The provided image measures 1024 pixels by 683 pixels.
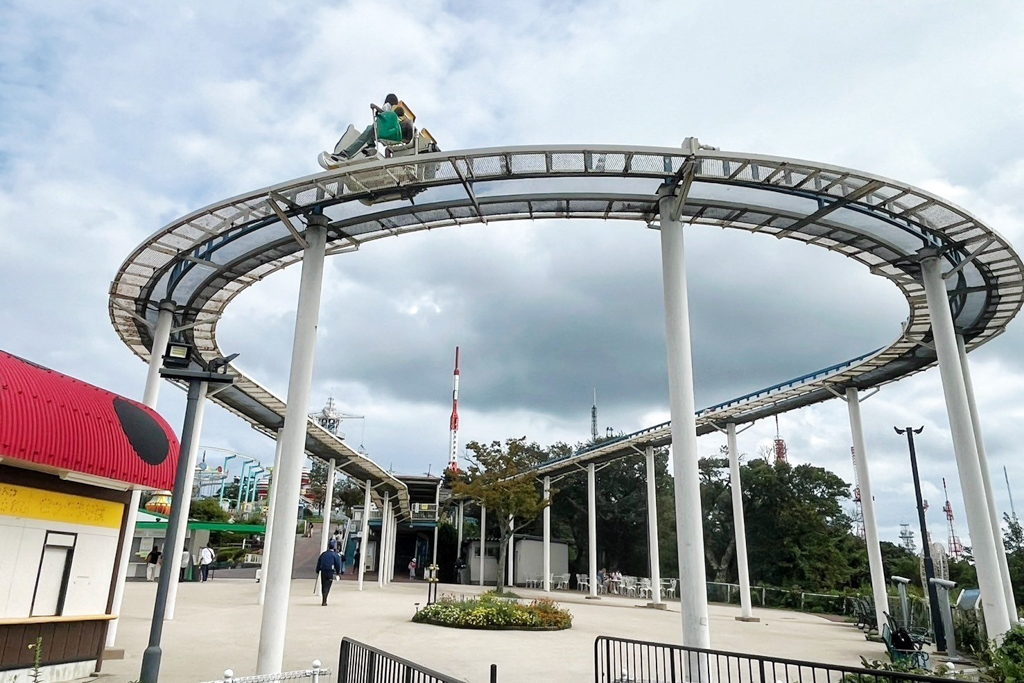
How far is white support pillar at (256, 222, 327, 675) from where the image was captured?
27.6ft

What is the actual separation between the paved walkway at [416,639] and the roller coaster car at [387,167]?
6.77 meters

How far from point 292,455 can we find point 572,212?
18.0 ft

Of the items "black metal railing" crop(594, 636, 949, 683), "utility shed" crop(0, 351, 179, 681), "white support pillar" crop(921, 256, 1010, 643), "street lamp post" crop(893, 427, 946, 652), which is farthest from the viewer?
"street lamp post" crop(893, 427, 946, 652)

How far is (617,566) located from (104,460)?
1763 inches

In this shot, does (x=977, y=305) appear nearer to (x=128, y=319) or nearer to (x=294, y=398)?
(x=294, y=398)

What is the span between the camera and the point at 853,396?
16.1 meters

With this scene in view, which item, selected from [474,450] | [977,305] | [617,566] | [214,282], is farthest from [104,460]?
[617,566]

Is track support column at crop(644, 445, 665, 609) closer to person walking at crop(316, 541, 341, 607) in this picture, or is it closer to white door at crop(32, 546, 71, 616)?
person walking at crop(316, 541, 341, 607)

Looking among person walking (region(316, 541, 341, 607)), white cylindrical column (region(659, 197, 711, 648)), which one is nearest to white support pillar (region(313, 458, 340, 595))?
person walking (region(316, 541, 341, 607))

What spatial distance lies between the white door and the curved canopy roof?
15.2ft

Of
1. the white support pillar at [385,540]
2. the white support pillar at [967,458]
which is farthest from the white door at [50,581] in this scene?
the white support pillar at [385,540]

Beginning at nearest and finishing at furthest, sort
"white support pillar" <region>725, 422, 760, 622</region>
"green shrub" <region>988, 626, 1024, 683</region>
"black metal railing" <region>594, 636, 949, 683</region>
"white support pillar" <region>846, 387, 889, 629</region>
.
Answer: "black metal railing" <region>594, 636, 949, 683</region>
"green shrub" <region>988, 626, 1024, 683</region>
"white support pillar" <region>846, 387, 889, 629</region>
"white support pillar" <region>725, 422, 760, 622</region>

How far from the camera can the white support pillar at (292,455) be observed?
8.41 metres

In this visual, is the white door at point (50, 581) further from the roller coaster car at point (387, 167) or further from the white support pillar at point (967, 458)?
the white support pillar at point (967, 458)
